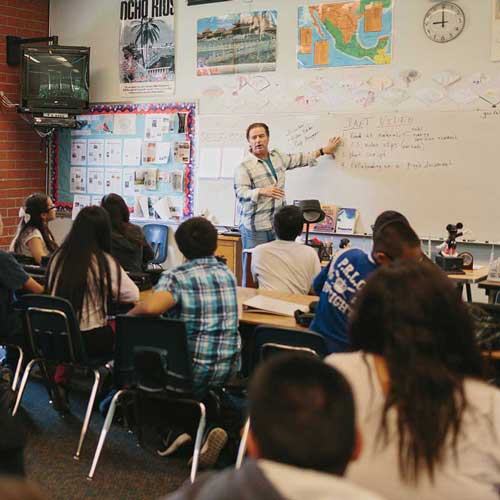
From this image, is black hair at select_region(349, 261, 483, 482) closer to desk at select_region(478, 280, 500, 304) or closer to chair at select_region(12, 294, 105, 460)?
chair at select_region(12, 294, 105, 460)

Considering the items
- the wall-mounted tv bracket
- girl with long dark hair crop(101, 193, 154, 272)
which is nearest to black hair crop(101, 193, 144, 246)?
girl with long dark hair crop(101, 193, 154, 272)

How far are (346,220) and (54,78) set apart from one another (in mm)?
3081

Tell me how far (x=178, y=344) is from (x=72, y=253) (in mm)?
880

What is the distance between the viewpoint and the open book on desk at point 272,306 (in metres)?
3.56

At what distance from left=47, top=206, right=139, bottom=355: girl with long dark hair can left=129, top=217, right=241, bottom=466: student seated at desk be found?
514mm

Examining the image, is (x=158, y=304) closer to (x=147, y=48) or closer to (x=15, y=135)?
(x=147, y=48)

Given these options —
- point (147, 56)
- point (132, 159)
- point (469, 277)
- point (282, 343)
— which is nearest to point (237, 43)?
point (147, 56)

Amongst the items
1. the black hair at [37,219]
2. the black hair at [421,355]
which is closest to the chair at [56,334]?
the black hair at [37,219]

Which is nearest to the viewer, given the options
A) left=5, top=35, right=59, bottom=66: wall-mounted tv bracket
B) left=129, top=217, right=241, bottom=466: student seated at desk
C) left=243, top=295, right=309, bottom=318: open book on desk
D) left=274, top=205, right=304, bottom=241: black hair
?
left=129, top=217, right=241, bottom=466: student seated at desk

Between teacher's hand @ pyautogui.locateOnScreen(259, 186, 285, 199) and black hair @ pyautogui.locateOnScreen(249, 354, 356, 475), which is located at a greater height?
teacher's hand @ pyautogui.locateOnScreen(259, 186, 285, 199)

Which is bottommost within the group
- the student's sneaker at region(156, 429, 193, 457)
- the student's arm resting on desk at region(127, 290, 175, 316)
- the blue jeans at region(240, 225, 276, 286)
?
the student's sneaker at region(156, 429, 193, 457)

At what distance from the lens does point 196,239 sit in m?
3.16

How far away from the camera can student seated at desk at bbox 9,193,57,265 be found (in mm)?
4680

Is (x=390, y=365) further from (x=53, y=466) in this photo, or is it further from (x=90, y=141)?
(x=90, y=141)
